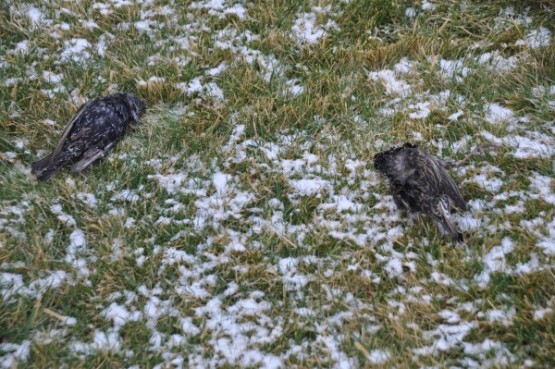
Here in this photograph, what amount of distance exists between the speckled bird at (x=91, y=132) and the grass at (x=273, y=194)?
0.31 feet

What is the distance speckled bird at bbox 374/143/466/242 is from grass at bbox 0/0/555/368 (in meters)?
0.09

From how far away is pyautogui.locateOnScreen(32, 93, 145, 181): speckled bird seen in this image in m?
3.89

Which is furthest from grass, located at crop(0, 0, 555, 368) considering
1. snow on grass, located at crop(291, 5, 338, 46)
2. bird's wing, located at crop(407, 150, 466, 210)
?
bird's wing, located at crop(407, 150, 466, 210)

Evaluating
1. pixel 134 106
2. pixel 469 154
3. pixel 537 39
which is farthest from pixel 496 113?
pixel 134 106

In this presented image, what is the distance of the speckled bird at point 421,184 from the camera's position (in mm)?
3428

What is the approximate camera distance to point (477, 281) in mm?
3160

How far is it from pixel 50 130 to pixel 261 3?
86.6 inches

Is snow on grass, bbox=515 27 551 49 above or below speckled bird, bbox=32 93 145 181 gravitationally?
above

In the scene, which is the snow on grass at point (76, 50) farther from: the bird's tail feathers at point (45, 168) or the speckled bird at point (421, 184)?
the speckled bird at point (421, 184)

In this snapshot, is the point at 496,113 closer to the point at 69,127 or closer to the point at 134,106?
the point at 134,106

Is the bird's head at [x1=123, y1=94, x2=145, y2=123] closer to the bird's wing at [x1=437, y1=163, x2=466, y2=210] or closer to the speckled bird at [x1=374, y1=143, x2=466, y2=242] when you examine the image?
the speckled bird at [x1=374, y1=143, x2=466, y2=242]

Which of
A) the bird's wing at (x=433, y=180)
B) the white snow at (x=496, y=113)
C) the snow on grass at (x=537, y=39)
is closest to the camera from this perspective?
the bird's wing at (x=433, y=180)

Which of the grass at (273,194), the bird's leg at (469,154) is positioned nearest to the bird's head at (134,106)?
the grass at (273,194)

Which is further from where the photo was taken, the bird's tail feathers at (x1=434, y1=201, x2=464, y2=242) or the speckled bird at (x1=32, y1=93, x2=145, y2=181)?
the speckled bird at (x1=32, y1=93, x2=145, y2=181)
